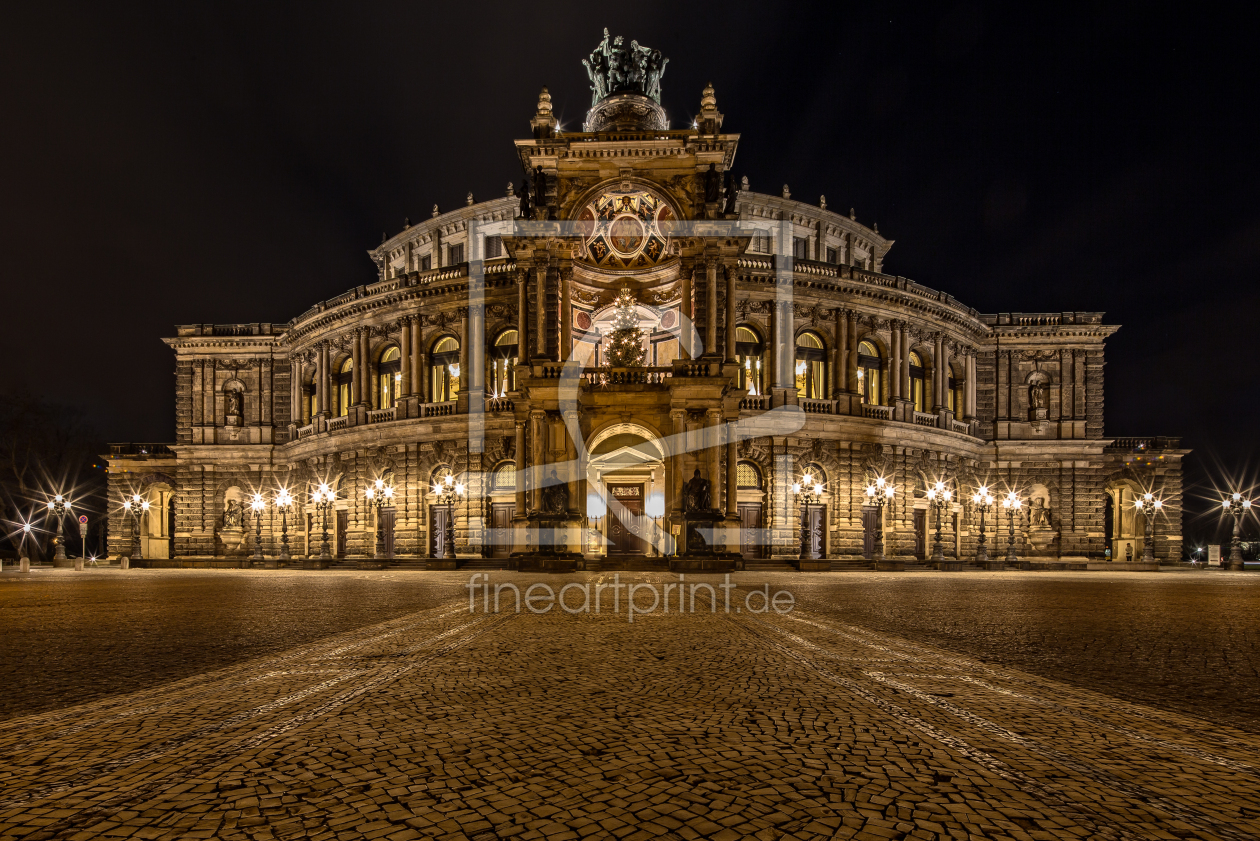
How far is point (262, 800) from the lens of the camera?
2.76 meters

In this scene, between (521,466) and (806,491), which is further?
(806,491)

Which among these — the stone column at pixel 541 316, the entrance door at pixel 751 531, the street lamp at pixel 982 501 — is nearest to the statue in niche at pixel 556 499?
the stone column at pixel 541 316

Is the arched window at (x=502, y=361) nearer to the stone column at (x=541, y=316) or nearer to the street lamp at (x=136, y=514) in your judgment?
the stone column at (x=541, y=316)

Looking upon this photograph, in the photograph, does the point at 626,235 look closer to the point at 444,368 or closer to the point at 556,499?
the point at 556,499

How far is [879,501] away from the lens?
35.5 meters

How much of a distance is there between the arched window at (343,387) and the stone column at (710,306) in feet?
80.1

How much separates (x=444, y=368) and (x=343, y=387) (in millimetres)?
8167

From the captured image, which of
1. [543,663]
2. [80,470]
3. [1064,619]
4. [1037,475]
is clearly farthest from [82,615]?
[80,470]

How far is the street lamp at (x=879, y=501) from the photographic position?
3484 centimetres

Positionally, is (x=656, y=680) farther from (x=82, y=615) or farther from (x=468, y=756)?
(x=82, y=615)

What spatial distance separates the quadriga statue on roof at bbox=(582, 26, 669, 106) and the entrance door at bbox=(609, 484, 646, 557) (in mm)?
19102

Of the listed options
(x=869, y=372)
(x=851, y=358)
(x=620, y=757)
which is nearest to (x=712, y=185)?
(x=851, y=358)

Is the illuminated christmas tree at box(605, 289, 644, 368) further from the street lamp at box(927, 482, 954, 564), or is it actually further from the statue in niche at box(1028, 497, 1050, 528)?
the statue in niche at box(1028, 497, 1050, 528)

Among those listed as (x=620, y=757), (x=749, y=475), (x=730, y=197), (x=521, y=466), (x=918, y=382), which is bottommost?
(x=749, y=475)
